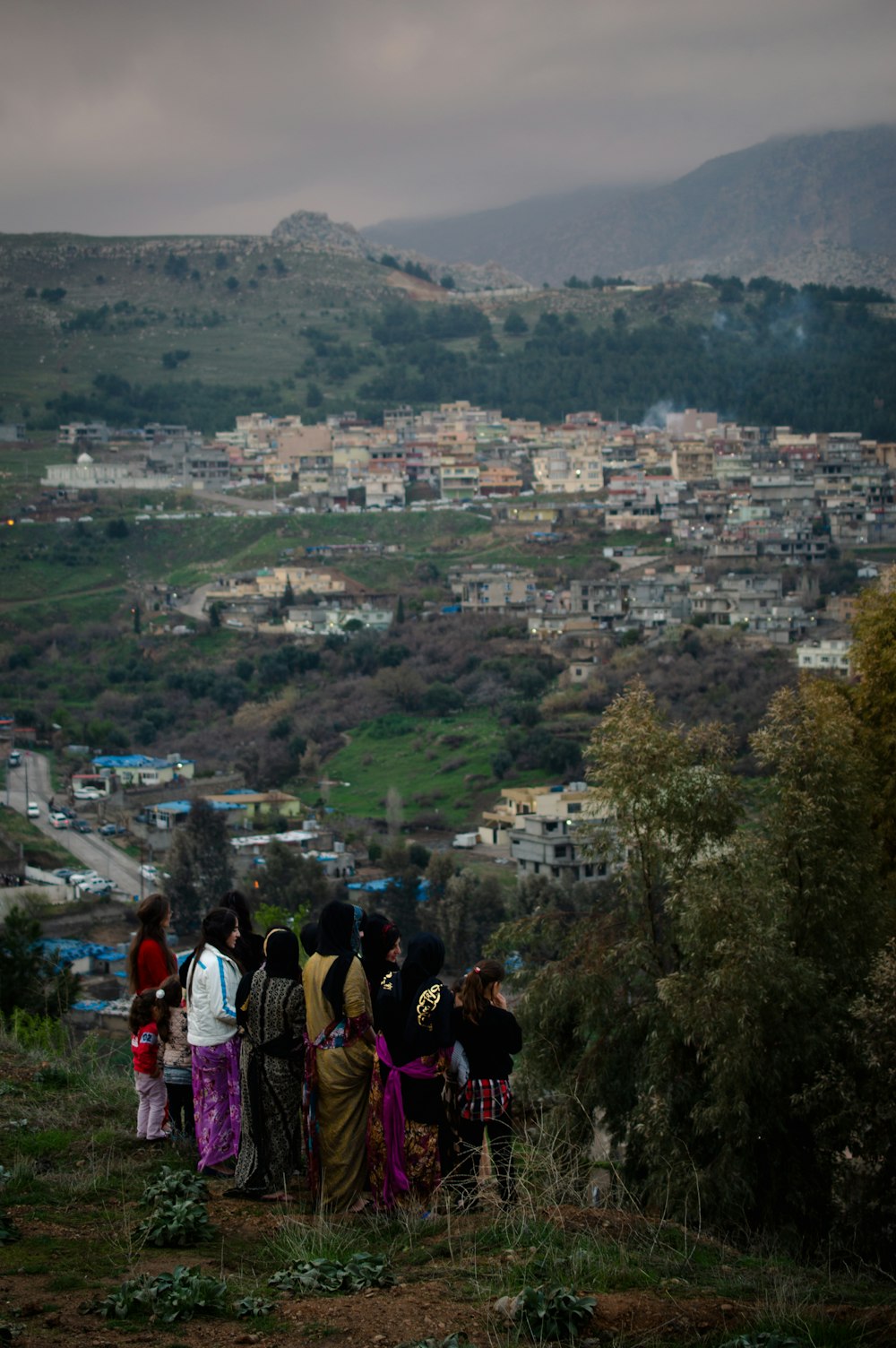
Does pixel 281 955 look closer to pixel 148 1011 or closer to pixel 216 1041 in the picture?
pixel 216 1041

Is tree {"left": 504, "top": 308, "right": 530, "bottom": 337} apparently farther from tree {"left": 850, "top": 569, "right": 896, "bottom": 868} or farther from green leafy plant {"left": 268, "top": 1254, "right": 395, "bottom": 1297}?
green leafy plant {"left": 268, "top": 1254, "right": 395, "bottom": 1297}

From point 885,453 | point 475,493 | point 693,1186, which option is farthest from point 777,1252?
point 885,453

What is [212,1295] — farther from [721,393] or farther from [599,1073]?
[721,393]

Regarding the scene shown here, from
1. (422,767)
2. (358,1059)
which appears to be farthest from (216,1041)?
(422,767)

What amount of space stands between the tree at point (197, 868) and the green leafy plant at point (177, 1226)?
20188mm

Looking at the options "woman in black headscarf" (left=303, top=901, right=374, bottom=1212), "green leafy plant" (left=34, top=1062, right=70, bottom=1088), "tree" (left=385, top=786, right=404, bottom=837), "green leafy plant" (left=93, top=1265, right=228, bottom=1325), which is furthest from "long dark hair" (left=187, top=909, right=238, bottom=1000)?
"tree" (left=385, top=786, right=404, bottom=837)

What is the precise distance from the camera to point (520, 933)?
1018 centimetres

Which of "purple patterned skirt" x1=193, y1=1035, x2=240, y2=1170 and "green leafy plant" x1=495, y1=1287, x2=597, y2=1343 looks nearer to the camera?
"green leafy plant" x1=495, y1=1287, x2=597, y2=1343

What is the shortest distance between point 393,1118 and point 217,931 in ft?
2.75

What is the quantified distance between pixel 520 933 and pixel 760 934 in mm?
2619

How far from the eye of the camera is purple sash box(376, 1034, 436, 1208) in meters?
4.89

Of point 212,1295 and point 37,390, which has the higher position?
point 37,390

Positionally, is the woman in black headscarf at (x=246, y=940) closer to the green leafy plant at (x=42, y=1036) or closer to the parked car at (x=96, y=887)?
the green leafy plant at (x=42, y=1036)

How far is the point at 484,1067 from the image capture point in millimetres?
4961
